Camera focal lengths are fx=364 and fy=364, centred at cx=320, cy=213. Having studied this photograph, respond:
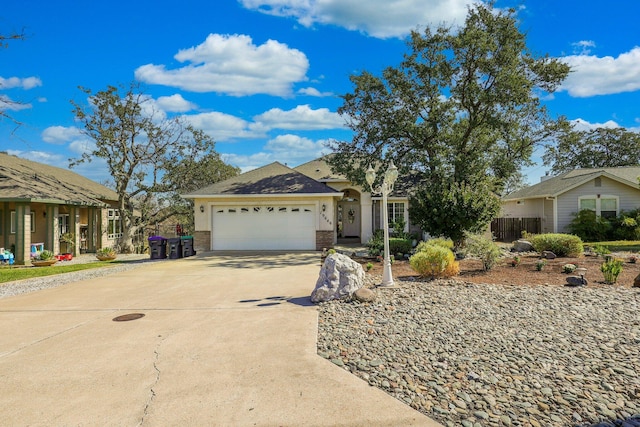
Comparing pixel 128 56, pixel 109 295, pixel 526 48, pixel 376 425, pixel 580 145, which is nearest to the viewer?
pixel 376 425

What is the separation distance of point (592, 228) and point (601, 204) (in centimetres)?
233

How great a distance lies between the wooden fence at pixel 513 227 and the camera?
21125mm

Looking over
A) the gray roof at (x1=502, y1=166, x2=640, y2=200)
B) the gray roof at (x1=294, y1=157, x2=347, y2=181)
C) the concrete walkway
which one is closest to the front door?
the gray roof at (x1=294, y1=157, x2=347, y2=181)

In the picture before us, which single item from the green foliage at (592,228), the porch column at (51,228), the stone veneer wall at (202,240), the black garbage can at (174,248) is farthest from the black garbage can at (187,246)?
the green foliage at (592,228)

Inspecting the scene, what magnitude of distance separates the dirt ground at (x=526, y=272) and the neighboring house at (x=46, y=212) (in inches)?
535

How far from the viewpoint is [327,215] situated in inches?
665

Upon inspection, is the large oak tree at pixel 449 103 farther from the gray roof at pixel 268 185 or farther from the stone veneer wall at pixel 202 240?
the stone veneer wall at pixel 202 240

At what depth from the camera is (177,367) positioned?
4.18 m

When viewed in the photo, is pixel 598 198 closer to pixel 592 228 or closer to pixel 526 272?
pixel 592 228

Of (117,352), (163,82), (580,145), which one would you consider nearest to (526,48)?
(163,82)

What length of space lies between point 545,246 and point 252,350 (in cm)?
1180

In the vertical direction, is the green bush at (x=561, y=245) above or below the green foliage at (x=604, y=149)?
below

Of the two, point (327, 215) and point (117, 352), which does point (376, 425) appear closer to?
point (117, 352)

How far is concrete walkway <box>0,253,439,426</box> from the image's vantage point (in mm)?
3225
